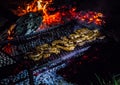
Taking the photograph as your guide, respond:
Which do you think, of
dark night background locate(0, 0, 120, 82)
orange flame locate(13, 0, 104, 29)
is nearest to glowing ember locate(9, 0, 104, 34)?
orange flame locate(13, 0, 104, 29)

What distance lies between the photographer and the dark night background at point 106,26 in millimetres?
5480

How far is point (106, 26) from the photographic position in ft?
21.6

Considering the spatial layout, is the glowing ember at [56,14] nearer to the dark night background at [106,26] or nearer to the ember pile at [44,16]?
the ember pile at [44,16]

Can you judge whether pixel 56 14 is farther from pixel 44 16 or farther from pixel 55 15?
pixel 44 16

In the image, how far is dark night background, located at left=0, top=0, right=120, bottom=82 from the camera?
18.0ft

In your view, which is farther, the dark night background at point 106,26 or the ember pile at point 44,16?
the ember pile at point 44,16

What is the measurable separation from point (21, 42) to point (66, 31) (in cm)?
128

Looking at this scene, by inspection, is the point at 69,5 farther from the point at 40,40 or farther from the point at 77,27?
the point at 40,40

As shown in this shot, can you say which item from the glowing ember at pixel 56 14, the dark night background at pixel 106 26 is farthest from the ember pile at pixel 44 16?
the dark night background at pixel 106 26

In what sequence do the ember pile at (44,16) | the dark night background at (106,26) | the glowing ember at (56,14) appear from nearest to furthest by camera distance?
the dark night background at (106,26) < the ember pile at (44,16) < the glowing ember at (56,14)

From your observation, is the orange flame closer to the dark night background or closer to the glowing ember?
the glowing ember

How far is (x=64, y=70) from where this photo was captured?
5383 mm

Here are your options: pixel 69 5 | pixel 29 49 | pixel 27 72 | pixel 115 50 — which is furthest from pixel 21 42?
pixel 69 5

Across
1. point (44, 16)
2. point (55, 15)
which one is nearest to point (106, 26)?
point (55, 15)
